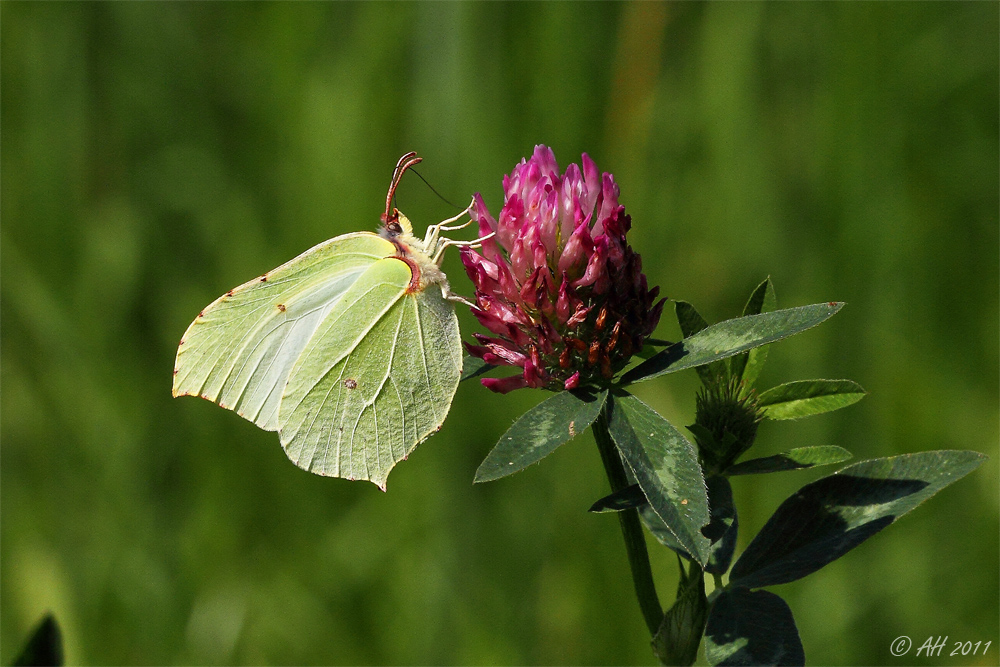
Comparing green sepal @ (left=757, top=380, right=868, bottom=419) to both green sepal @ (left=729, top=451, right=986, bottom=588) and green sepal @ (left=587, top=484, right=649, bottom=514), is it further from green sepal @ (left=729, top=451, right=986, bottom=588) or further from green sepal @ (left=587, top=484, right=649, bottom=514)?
green sepal @ (left=587, top=484, right=649, bottom=514)

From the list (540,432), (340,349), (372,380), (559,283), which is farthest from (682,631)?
(340,349)

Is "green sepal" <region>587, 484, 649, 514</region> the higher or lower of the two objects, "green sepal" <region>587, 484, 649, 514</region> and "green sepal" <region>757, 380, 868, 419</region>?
the lower

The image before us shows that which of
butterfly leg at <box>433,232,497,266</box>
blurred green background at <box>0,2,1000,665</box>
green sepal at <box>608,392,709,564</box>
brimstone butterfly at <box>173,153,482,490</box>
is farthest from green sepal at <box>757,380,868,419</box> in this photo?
blurred green background at <box>0,2,1000,665</box>

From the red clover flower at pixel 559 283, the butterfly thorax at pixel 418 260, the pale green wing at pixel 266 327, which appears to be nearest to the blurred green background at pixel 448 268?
the pale green wing at pixel 266 327

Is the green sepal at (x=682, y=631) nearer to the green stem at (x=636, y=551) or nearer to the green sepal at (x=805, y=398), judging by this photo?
the green stem at (x=636, y=551)

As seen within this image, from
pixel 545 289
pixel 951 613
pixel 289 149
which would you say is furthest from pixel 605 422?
pixel 289 149

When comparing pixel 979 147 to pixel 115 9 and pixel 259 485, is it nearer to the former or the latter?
pixel 259 485
